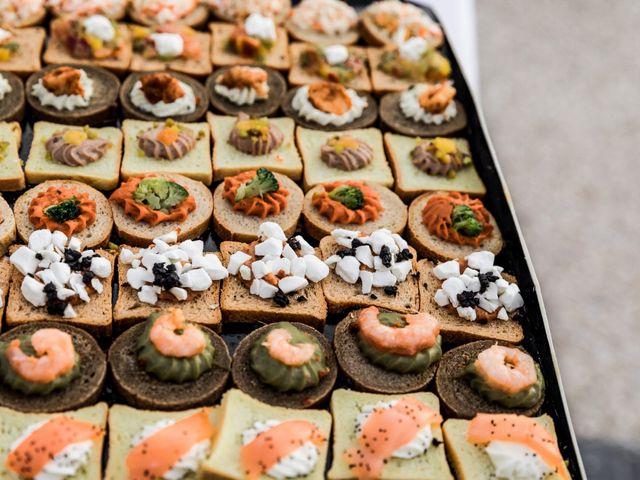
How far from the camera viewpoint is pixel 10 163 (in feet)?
14.9

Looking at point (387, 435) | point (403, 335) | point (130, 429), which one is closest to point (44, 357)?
point (130, 429)

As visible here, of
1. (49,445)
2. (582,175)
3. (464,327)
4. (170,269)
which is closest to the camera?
(49,445)

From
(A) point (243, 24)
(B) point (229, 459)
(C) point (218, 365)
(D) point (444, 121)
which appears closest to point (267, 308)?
(C) point (218, 365)

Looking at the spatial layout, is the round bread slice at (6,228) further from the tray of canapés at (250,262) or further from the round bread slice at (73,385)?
the round bread slice at (73,385)

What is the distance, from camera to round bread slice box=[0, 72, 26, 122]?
486cm

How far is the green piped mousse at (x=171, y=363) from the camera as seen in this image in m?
3.57

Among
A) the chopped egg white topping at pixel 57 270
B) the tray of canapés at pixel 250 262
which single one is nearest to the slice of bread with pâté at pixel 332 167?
the tray of canapés at pixel 250 262

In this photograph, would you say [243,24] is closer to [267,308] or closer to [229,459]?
[267,308]

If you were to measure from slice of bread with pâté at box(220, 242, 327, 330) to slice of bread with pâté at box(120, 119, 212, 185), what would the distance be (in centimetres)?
92

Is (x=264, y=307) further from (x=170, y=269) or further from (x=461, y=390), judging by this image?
(x=461, y=390)

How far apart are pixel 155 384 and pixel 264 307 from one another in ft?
2.36

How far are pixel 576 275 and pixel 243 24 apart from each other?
14.0 ft

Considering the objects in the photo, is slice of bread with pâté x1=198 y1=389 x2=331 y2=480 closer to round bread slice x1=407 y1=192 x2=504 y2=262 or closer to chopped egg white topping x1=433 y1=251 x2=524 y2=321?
chopped egg white topping x1=433 y1=251 x2=524 y2=321

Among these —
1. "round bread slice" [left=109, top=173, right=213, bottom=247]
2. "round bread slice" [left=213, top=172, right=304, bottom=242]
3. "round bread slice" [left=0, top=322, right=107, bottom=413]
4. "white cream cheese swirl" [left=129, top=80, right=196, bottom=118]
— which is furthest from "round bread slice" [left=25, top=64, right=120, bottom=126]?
"round bread slice" [left=0, top=322, right=107, bottom=413]
